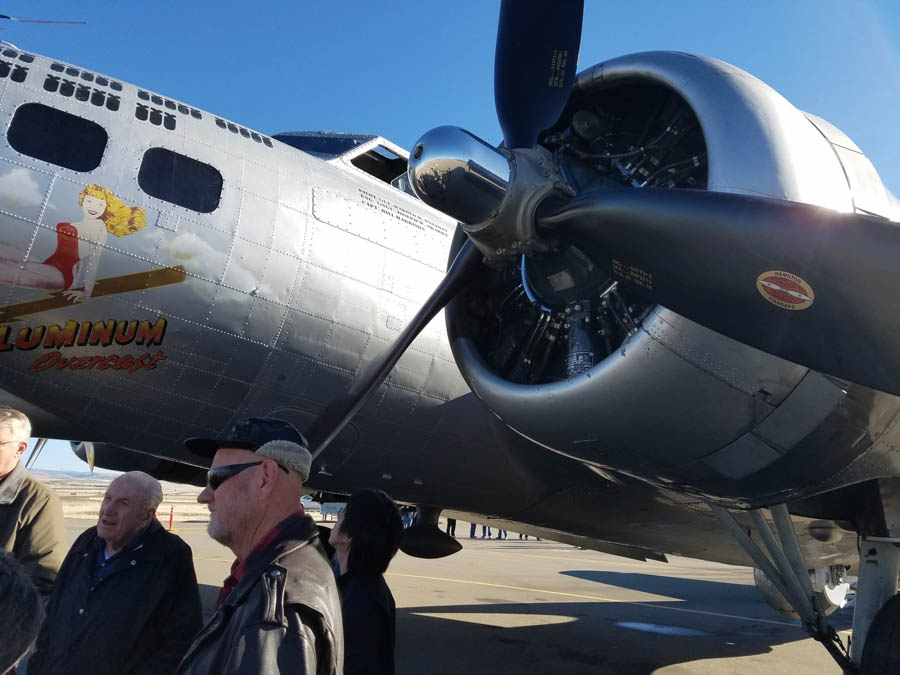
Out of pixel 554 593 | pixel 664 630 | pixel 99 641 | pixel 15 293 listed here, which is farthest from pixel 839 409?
pixel 554 593

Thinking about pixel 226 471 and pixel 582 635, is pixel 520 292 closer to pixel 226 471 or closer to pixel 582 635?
pixel 226 471

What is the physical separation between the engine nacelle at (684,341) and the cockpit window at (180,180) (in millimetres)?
2450

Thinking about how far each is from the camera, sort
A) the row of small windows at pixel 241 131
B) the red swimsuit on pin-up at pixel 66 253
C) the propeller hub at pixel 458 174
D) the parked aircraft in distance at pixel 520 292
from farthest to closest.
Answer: the row of small windows at pixel 241 131 → the red swimsuit on pin-up at pixel 66 253 → the propeller hub at pixel 458 174 → the parked aircraft in distance at pixel 520 292

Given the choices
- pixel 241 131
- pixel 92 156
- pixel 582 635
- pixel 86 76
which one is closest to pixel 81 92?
pixel 86 76

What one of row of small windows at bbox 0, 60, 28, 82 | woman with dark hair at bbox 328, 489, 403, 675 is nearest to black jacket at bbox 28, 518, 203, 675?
woman with dark hair at bbox 328, 489, 403, 675

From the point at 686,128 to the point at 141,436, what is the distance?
4.68 m

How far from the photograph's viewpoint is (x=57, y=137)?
5.05 m

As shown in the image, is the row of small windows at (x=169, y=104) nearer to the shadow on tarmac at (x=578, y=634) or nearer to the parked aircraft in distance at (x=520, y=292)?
the parked aircraft in distance at (x=520, y=292)

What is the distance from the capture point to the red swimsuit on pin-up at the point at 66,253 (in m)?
4.84

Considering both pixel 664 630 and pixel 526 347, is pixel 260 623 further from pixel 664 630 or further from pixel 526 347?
pixel 664 630

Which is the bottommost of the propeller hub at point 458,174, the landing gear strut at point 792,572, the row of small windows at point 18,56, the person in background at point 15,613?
the person in background at point 15,613

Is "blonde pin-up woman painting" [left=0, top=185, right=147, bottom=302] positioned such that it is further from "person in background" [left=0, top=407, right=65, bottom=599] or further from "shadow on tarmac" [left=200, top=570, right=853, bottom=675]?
"shadow on tarmac" [left=200, top=570, right=853, bottom=675]

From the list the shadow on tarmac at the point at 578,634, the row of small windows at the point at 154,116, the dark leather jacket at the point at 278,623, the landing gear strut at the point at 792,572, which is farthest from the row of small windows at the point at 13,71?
the shadow on tarmac at the point at 578,634

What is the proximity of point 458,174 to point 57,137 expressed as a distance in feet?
9.86
